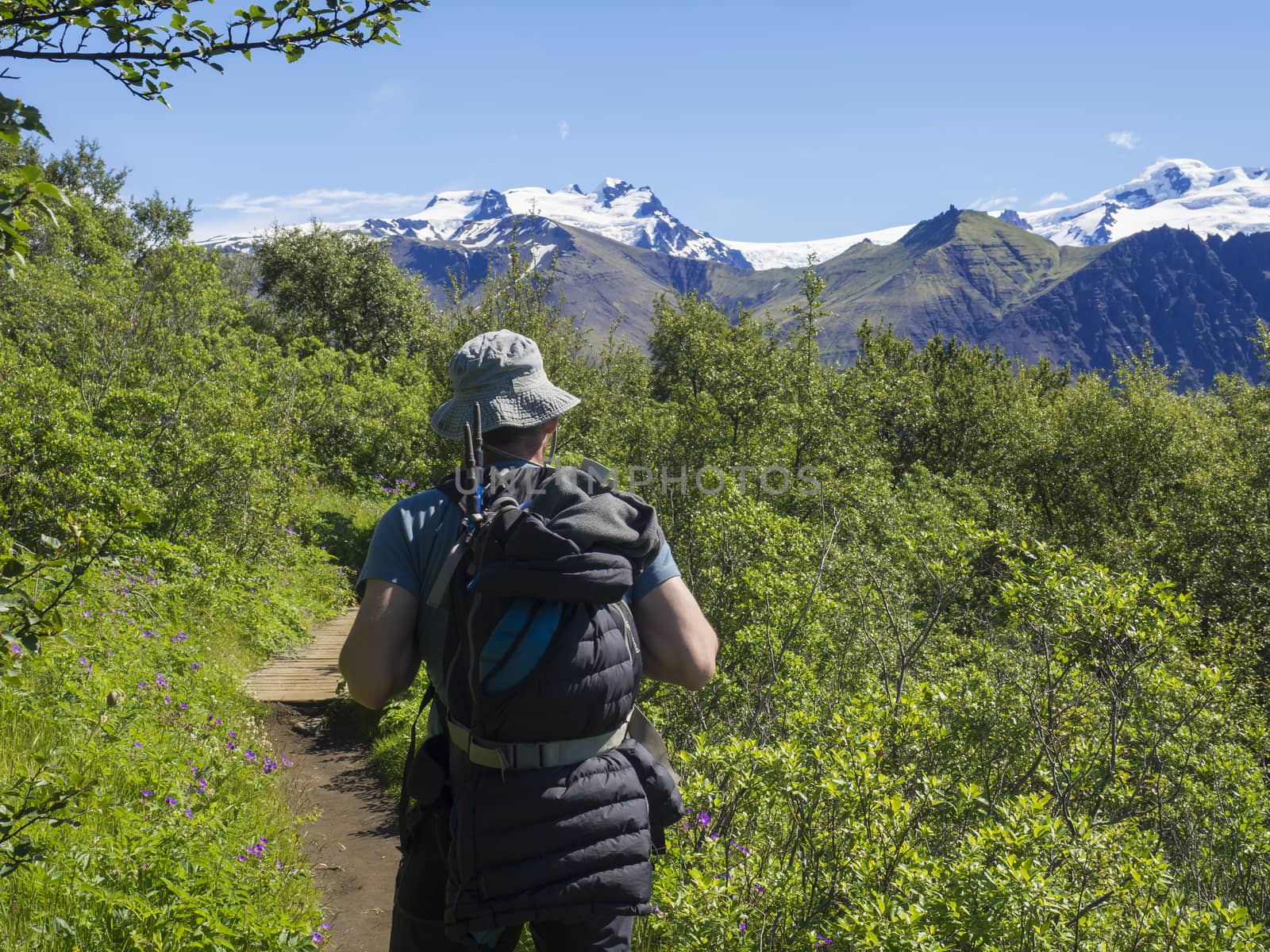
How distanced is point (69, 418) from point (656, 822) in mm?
8724

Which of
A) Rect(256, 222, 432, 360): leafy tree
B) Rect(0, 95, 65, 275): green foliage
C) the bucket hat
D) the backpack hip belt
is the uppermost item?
Rect(256, 222, 432, 360): leafy tree

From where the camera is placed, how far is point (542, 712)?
2213 millimetres

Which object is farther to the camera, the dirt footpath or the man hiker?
the dirt footpath

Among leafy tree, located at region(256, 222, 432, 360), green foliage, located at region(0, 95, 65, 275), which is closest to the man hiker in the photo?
green foliage, located at region(0, 95, 65, 275)

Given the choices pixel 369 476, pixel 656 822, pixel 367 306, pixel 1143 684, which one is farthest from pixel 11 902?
pixel 367 306

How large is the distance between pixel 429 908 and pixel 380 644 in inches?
32.9

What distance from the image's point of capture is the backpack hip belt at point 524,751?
89.6 inches

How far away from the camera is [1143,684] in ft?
15.4

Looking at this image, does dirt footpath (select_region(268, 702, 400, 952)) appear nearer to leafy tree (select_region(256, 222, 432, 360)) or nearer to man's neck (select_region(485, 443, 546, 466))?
man's neck (select_region(485, 443, 546, 466))

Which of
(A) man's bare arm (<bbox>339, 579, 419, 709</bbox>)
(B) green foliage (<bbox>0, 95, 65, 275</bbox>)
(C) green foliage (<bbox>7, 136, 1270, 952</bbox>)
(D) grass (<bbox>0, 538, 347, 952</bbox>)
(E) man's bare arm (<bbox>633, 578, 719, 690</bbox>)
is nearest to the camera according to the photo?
(B) green foliage (<bbox>0, 95, 65, 275</bbox>)

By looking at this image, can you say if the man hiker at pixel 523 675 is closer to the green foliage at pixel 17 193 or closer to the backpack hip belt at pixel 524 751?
the backpack hip belt at pixel 524 751

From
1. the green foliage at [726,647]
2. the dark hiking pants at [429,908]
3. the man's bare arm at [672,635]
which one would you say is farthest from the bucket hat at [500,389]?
the dark hiking pants at [429,908]

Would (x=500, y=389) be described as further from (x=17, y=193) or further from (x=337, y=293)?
(x=337, y=293)

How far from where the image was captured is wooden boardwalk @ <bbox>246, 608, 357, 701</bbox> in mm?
8828
